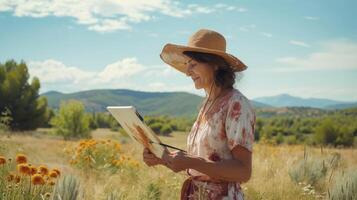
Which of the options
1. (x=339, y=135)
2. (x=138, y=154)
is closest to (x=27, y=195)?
(x=138, y=154)

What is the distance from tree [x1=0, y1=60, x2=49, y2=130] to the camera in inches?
1464

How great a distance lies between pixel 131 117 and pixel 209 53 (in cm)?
53

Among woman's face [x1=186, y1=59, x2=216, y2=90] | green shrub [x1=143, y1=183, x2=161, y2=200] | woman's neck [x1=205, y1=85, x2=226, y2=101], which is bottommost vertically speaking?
green shrub [x1=143, y1=183, x2=161, y2=200]

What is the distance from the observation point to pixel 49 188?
15.3ft

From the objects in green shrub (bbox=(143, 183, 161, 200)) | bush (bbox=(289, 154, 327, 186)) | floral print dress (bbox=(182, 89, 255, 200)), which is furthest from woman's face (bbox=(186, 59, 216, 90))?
bush (bbox=(289, 154, 327, 186))

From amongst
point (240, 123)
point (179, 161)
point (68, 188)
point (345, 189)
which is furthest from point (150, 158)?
point (345, 189)

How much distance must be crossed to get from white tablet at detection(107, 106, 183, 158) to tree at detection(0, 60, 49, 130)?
3617cm

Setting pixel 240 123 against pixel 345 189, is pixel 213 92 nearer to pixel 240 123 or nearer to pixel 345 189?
pixel 240 123

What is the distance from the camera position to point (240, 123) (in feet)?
7.23

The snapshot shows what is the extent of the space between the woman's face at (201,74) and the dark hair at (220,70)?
2cm

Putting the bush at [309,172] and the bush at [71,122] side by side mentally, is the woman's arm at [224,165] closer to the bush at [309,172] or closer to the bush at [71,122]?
the bush at [309,172]

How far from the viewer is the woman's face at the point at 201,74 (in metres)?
2.46

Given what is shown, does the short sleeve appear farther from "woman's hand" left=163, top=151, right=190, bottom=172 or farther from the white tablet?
the white tablet

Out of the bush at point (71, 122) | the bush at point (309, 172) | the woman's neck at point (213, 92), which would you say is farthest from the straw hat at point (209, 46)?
the bush at point (71, 122)
